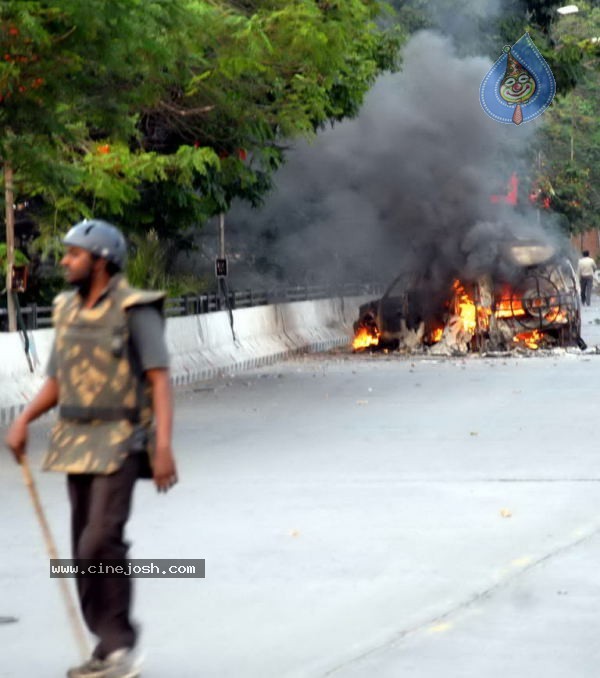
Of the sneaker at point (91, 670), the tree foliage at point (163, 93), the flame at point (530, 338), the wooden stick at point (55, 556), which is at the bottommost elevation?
the flame at point (530, 338)

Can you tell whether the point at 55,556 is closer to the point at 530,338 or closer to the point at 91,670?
the point at 91,670

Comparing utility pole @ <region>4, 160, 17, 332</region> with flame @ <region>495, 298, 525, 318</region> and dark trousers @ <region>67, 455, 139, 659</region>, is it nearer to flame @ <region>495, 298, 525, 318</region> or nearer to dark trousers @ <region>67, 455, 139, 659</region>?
flame @ <region>495, 298, 525, 318</region>

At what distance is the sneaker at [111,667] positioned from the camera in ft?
19.8

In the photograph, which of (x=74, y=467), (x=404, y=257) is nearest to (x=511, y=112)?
(x=404, y=257)

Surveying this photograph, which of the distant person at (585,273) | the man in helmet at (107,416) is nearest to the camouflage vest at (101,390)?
the man in helmet at (107,416)

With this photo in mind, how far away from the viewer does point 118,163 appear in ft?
71.1

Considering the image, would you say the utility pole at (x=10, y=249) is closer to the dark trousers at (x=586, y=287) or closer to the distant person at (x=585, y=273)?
the distant person at (x=585, y=273)

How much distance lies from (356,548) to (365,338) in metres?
19.0

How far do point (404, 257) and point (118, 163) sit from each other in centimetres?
1326

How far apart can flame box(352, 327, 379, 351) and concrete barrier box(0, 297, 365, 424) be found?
986 millimetres

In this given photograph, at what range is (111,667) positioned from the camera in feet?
19.8

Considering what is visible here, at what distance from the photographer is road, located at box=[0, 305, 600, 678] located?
6.56 m

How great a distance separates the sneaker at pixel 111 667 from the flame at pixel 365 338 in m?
21.7

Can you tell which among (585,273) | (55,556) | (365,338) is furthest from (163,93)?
(585,273)
